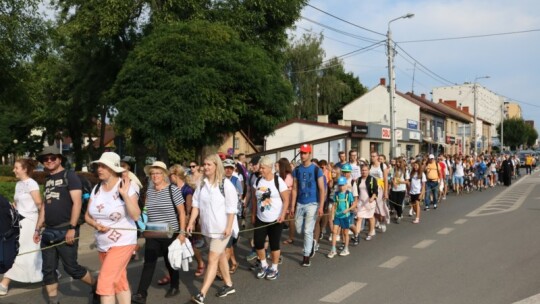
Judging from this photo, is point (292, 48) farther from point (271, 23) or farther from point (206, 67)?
point (206, 67)

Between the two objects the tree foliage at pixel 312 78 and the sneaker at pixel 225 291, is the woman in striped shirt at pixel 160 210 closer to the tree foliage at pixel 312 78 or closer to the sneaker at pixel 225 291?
the sneaker at pixel 225 291

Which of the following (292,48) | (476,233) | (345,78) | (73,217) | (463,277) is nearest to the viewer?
(73,217)

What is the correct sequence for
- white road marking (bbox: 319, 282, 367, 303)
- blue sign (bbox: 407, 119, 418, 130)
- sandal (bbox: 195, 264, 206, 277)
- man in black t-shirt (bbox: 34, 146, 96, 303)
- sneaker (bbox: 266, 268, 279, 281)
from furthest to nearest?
1. blue sign (bbox: 407, 119, 418, 130)
2. sandal (bbox: 195, 264, 206, 277)
3. sneaker (bbox: 266, 268, 279, 281)
4. white road marking (bbox: 319, 282, 367, 303)
5. man in black t-shirt (bbox: 34, 146, 96, 303)

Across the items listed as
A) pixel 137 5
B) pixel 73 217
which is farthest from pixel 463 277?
pixel 137 5

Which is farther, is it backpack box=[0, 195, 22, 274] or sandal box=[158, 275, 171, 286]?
sandal box=[158, 275, 171, 286]

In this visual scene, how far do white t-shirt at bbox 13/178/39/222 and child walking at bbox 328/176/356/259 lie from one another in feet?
14.4

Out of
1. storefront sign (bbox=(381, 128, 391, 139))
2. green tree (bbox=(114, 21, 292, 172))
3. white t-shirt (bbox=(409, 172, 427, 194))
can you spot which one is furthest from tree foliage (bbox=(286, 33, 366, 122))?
white t-shirt (bbox=(409, 172, 427, 194))

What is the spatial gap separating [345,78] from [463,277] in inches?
2127

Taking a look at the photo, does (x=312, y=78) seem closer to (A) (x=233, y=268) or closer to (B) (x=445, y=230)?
(B) (x=445, y=230)

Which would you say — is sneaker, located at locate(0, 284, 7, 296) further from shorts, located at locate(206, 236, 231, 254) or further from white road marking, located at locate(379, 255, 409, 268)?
white road marking, located at locate(379, 255, 409, 268)

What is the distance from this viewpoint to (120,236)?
471 cm

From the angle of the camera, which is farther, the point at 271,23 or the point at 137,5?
the point at 271,23

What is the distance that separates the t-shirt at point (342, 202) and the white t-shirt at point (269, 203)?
6.14 feet

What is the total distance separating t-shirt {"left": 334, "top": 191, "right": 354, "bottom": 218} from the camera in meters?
8.50
